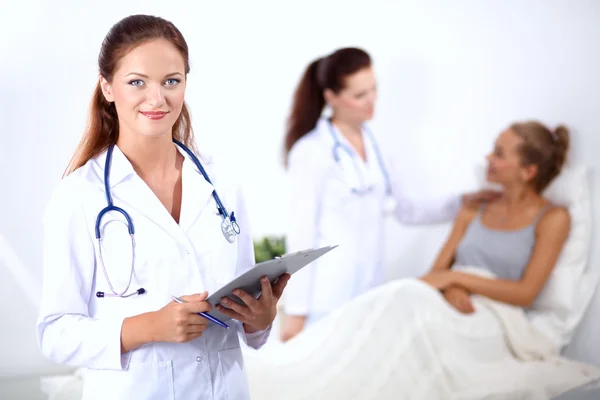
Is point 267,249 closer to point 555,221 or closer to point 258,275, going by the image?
point 555,221

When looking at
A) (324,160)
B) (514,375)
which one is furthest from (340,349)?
(324,160)

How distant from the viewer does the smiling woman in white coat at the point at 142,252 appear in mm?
1252

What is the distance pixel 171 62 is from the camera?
136 centimetres

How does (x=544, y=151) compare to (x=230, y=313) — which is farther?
(x=544, y=151)

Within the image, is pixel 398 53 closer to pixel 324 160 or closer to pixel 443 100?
pixel 443 100

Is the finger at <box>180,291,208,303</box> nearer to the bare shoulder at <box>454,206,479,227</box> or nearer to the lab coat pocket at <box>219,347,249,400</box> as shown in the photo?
the lab coat pocket at <box>219,347,249,400</box>

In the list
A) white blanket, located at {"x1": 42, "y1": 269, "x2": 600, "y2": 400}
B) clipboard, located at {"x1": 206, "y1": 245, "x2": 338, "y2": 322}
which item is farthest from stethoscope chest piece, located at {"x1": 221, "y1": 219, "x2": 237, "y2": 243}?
white blanket, located at {"x1": 42, "y1": 269, "x2": 600, "y2": 400}

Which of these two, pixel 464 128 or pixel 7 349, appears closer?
pixel 7 349

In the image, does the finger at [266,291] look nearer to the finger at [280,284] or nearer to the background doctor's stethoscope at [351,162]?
the finger at [280,284]

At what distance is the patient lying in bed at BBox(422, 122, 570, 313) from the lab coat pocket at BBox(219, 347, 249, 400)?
1.39 meters

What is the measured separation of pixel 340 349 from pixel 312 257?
3.62ft

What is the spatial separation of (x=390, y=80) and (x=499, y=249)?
2.85 feet

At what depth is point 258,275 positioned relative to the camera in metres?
1.25

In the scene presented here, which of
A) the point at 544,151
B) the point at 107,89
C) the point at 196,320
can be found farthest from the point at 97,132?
the point at 544,151
